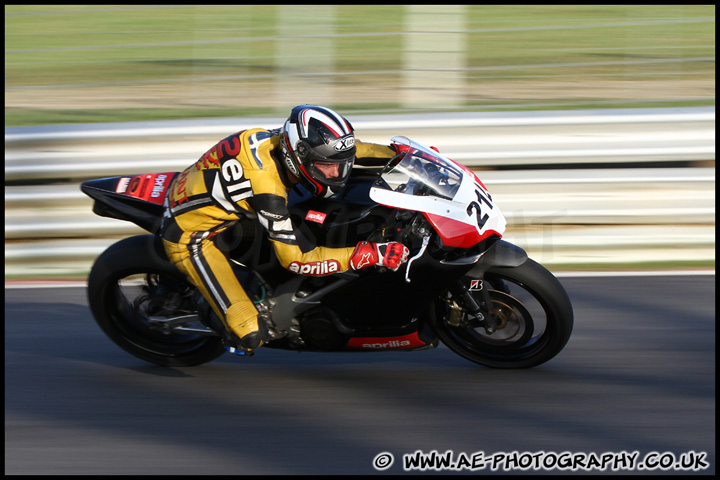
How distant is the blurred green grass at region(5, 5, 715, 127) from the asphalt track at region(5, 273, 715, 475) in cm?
353

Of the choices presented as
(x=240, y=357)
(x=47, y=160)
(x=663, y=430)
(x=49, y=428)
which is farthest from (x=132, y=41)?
(x=663, y=430)

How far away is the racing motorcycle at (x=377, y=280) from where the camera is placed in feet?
12.9

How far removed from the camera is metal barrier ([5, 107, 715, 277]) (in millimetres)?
6238

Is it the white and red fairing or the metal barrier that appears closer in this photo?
the white and red fairing

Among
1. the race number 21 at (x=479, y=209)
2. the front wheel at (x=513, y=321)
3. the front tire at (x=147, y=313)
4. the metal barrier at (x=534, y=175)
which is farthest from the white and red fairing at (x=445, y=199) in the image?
the metal barrier at (x=534, y=175)

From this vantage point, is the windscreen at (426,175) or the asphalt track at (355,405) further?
the windscreen at (426,175)

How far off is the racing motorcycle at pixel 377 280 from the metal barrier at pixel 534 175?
1.91m

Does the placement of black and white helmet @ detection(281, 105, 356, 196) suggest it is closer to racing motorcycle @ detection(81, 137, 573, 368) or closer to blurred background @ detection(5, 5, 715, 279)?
racing motorcycle @ detection(81, 137, 573, 368)

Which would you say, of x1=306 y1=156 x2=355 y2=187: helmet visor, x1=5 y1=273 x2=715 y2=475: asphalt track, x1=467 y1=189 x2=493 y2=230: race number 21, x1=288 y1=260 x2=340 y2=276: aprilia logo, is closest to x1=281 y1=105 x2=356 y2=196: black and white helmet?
x1=306 y1=156 x2=355 y2=187: helmet visor

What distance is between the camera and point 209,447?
372 cm

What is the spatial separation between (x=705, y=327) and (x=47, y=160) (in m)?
4.90
